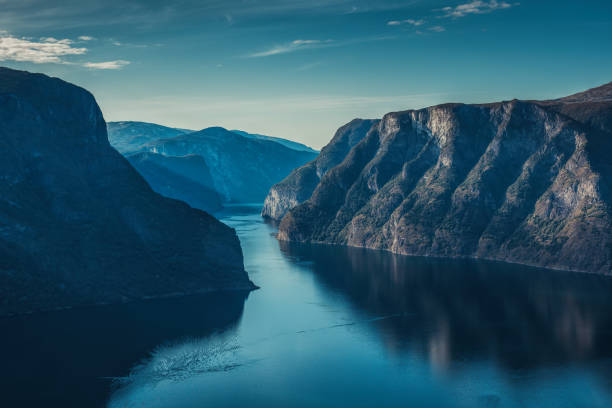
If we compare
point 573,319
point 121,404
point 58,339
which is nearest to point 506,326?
point 573,319

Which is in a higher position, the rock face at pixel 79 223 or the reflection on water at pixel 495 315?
the rock face at pixel 79 223

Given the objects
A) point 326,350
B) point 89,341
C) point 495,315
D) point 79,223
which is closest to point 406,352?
point 326,350

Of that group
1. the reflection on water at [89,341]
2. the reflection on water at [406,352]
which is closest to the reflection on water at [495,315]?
the reflection on water at [406,352]

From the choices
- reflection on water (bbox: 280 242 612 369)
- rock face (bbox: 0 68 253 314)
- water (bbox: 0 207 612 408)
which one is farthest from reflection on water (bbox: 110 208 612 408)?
rock face (bbox: 0 68 253 314)

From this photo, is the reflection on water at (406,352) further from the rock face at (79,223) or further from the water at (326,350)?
the rock face at (79,223)

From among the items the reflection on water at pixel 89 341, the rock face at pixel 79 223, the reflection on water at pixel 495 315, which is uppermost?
the rock face at pixel 79 223

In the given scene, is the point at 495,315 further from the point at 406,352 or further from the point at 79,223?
the point at 79,223

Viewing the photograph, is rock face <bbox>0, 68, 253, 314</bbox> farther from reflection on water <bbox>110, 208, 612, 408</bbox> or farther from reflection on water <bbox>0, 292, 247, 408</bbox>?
reflection on water <bbox>110, 208, 612, 408</bbox>

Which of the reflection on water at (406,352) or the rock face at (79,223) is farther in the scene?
the rock face at (79,223)
